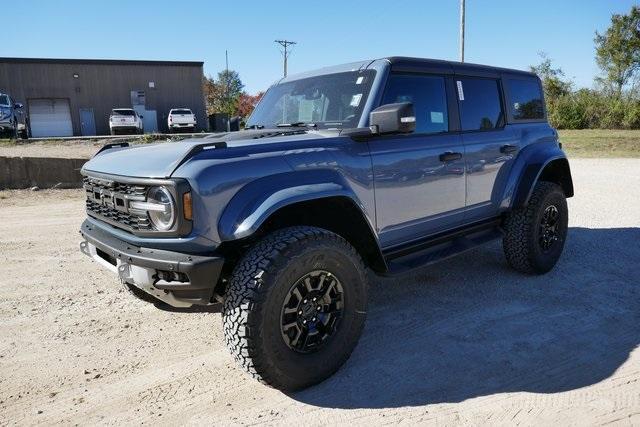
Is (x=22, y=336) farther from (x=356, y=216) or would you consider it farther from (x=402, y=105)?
(x=402, y=105)

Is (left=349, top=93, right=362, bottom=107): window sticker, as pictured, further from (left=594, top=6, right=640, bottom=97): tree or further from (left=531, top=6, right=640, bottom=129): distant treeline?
(left=594, top=6, right=640, bottom=97): tree

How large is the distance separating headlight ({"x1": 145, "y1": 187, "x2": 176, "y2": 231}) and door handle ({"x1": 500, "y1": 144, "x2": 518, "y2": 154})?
308 cm

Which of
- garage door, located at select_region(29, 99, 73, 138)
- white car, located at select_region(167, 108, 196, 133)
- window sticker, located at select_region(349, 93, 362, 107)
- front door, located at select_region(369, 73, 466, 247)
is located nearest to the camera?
front door, located at select_region(369, 73, 466, 247)

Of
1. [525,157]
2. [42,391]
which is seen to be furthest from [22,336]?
[525,157]

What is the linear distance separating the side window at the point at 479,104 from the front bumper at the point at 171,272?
102 inches

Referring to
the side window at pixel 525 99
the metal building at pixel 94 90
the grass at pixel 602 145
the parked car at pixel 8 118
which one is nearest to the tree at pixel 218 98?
the metal building at pixel 94 90

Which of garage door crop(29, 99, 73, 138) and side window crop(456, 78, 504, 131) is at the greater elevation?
garage door crop(29, 99, 73, 138)

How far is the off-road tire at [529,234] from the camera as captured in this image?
14.9 ft

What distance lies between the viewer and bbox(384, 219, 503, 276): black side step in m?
3.55

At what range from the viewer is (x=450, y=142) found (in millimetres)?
3902

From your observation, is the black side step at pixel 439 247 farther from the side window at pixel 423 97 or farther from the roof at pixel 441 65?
the roof at pixel 441 65

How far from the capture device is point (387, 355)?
323 centimetres

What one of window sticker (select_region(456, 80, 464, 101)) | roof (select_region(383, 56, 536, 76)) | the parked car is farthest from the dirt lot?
the parked car

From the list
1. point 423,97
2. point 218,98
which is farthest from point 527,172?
point 218,98
